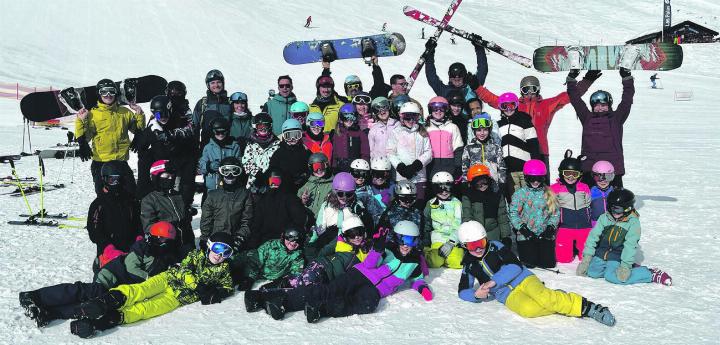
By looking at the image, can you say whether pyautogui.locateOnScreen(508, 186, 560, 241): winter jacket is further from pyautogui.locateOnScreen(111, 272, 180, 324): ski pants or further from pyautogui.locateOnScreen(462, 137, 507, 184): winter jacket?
pyautogui.locateOnScreen(111, 272, 180, 324): ski pants

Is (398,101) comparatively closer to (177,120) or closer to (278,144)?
(278,144)

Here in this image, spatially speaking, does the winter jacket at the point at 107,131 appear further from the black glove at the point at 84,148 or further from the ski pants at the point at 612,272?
the ski pants at the point at 612,272

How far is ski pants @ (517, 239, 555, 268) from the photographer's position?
251 inches

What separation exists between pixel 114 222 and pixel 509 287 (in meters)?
3.95

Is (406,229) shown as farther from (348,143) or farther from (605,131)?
(605,131)

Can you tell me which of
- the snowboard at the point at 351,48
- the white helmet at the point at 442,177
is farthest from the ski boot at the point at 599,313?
the snowboard at the point at 351,48

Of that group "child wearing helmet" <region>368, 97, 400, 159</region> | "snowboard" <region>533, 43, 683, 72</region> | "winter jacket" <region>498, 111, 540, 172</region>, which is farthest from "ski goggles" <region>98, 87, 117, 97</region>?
"snowboard" <region>533, 43, 683, 72</region>

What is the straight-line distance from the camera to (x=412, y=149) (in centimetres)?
697

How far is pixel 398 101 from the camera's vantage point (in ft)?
25.0

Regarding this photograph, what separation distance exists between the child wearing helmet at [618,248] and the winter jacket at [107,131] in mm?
5446

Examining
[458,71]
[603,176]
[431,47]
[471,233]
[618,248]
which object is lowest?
[618,248]

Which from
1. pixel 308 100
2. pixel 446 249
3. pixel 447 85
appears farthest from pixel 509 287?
pixel 308 100

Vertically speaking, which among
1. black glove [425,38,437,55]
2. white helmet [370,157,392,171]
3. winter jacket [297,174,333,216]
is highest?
black glove [425,38,437,55]

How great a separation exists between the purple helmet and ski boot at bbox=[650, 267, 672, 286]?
3088 millimetres
